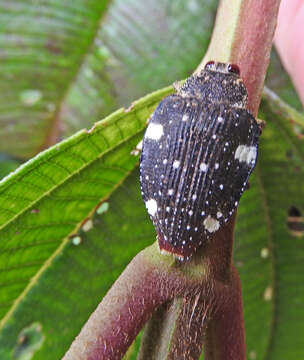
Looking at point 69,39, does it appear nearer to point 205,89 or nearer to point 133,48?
point 133,48

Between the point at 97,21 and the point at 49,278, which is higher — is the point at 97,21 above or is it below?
above

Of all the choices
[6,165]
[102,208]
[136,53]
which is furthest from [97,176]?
[6,165]

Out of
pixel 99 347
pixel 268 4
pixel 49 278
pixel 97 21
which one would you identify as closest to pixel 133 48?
pixel 97 21

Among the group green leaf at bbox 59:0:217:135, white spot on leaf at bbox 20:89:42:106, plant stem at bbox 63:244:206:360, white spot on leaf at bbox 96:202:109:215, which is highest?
green leaf at bbox 59:0:217:135

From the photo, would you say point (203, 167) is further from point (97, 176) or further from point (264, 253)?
point (264, 253)

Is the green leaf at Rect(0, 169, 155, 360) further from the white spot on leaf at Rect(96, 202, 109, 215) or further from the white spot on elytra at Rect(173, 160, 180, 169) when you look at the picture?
the white spot on elytra at Rect(173, 160, 180, 169)

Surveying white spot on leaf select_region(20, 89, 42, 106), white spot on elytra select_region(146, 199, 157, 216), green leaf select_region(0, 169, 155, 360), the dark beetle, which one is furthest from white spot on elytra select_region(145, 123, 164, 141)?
white spot on leaf select_region(20, 89, 42, 106)
